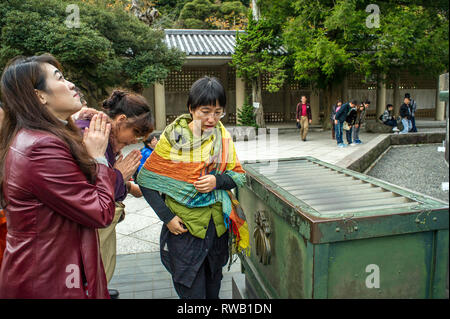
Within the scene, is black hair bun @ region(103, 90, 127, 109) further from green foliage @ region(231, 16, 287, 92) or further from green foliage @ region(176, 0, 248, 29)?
green foliage @ region(176, 0, 248, 29)

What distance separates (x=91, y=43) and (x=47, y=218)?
7431 mm

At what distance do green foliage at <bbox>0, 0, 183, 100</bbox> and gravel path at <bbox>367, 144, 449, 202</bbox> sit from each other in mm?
6134

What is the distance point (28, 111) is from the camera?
1.32 meters

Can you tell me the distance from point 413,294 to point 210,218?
1029mm

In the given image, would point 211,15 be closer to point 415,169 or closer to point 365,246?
point 415,169

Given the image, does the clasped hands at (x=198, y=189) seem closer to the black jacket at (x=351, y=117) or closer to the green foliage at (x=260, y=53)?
the black jacket at (x=351, y=117)

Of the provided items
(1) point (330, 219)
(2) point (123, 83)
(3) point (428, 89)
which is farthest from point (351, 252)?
(3) point (428, 89)

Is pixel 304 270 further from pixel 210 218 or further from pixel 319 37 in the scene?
pixel 319 37

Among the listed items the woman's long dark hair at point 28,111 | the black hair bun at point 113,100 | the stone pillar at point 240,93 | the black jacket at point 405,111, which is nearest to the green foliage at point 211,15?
the stone pillar at point 240,93

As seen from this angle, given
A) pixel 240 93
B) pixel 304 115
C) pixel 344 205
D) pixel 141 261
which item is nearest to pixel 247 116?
pixel 240 93

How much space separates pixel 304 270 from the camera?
4.73 feet

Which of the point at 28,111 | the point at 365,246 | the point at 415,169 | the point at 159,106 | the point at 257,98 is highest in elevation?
the point at 257,98

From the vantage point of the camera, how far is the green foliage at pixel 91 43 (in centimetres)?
753

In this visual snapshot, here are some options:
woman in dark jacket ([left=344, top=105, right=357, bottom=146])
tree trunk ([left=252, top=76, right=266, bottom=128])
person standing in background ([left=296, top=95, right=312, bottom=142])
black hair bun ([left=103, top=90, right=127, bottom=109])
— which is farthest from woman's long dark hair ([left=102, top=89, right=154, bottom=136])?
tree trunk ([left=252, top=76, right=266, bottom=128])
